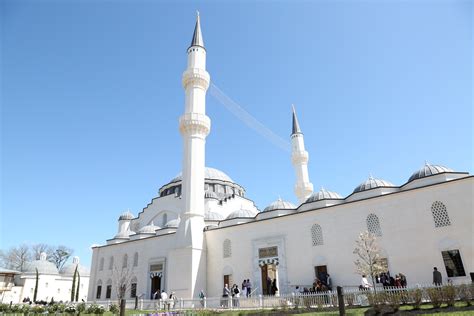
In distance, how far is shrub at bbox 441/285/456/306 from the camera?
7.76m

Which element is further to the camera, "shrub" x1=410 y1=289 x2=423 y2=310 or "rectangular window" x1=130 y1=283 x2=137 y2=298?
"rectangular window" x1=130 y1=283 x2=137 y2=298

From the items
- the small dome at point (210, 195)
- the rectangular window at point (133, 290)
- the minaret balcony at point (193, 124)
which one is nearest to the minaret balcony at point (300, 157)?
the small dome at point (210, 195)

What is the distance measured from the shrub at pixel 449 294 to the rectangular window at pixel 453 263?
4260mm

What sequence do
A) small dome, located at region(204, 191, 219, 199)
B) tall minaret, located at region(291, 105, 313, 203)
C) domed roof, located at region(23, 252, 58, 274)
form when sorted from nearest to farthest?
tall minaret, located at region(291, 105, 313, 203), small dome, located at region(204, 191, 219, 199), domed roof, located at region(23, 252, 58, 274)

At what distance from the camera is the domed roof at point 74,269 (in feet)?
111

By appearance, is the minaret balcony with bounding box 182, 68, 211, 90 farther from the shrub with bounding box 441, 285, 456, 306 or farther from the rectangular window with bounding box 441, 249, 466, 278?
the shrub with bounding box 441, 285, 456, 306

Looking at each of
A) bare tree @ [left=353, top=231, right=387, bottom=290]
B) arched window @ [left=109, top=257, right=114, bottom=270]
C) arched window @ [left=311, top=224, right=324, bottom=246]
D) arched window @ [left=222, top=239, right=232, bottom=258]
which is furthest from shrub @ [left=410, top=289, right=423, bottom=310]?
arched window @ [left=109, top=257, right=114, bottom=270]

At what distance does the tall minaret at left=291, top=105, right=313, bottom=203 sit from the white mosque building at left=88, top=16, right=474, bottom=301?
69 mm

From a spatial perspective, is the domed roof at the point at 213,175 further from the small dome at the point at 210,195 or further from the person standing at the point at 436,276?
the person standing at the point at 436,276

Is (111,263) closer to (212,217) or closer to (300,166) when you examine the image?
(212,217)

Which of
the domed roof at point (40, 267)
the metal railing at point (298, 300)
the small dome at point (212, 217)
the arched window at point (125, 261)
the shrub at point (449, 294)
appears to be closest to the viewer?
the shrub at point (449, 294)

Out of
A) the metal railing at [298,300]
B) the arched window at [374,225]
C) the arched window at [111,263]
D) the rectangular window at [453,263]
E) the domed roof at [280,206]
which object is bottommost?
the metal railing at [298,300]

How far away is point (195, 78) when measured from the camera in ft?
61.8

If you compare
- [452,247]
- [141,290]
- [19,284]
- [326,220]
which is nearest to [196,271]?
[141,290]
